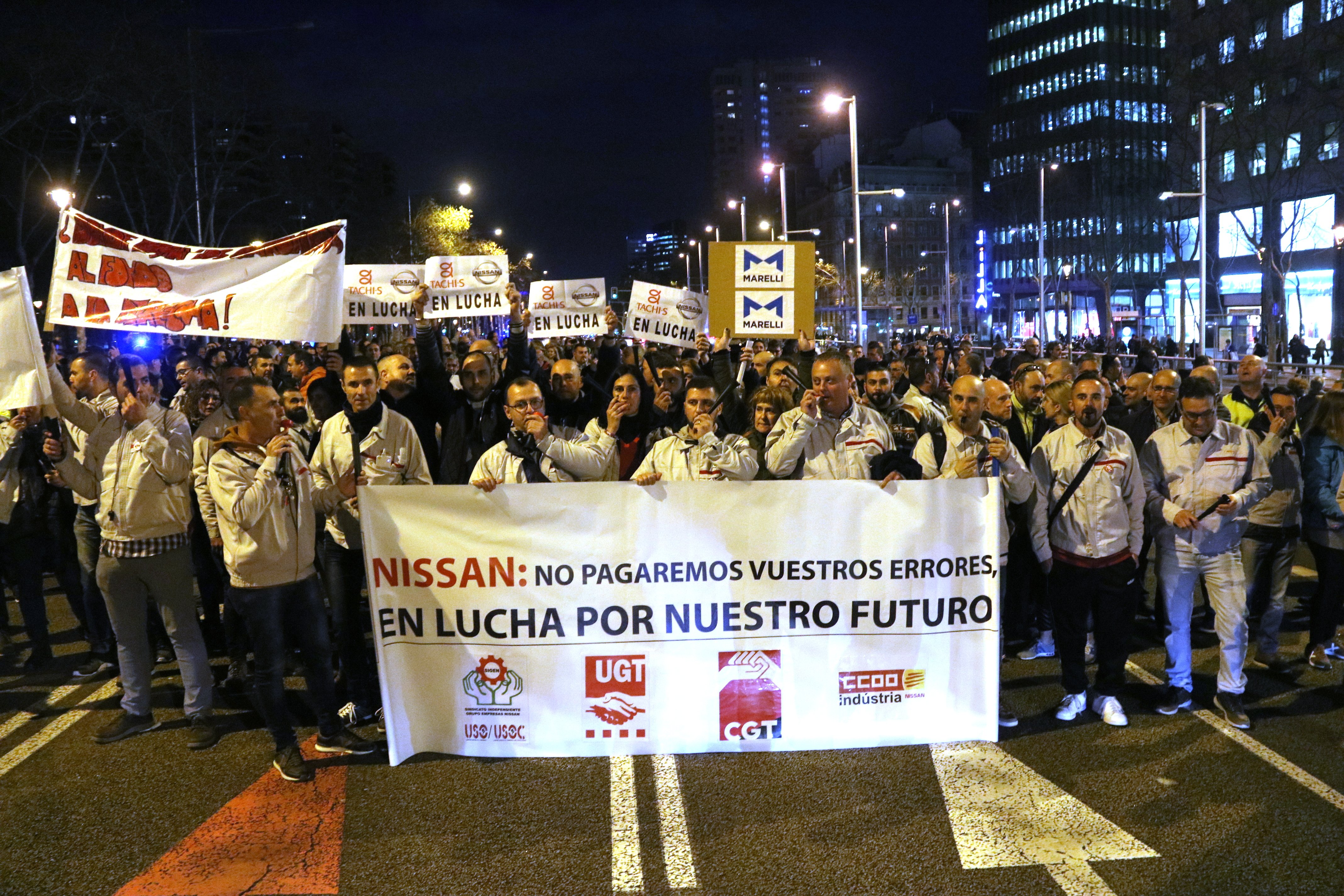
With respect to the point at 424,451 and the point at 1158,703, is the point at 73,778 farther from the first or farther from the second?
the point at 1158,703

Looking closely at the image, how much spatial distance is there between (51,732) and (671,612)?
388 cm

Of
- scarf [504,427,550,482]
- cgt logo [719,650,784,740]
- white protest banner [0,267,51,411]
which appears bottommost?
cgt logo [719,650,784,740]

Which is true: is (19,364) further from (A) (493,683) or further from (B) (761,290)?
(B) (761,290)

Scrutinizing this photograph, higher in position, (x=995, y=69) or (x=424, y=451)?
(x=995, y=69)

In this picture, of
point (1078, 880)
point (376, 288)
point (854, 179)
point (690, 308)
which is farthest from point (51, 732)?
point (854, 179)

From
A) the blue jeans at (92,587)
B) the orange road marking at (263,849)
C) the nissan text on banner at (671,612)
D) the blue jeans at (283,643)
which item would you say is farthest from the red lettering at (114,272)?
the orange road marking at (263,849)

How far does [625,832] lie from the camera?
4645mm

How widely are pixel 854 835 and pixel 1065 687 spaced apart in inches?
78.0

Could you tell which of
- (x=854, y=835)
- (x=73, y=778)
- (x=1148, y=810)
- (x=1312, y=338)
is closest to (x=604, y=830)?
(x=854, y=835)

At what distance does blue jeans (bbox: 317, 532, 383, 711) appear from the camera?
589cm

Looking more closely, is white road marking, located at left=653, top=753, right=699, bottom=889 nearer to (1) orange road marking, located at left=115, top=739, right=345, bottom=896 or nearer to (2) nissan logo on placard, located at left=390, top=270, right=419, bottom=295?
(1) orange road marking, located at left=115, top=739, right=345, bottom=896

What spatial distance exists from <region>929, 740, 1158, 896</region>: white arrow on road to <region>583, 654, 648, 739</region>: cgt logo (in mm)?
1553

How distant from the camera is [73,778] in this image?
17.8ft

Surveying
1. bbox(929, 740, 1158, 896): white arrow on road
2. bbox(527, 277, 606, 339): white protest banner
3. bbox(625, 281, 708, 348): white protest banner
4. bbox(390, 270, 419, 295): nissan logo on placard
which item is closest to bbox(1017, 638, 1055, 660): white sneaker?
bbox(929, 740, 1158, 896): white arrow on road
